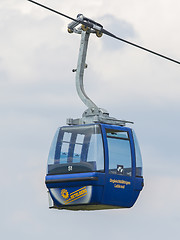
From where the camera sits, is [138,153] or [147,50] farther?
[138,153]

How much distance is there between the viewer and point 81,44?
75.1ft

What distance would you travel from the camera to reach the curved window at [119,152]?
846 inches

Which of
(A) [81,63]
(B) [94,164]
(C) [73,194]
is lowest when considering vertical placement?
(C) [73,194]

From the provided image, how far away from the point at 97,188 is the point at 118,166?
38.4 inches

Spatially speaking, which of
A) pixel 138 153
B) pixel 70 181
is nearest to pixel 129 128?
pixel 138 153

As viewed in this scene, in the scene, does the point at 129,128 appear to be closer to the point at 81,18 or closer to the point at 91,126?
the point at 91,126

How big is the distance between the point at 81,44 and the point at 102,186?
14.1 feet

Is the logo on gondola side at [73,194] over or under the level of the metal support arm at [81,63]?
under

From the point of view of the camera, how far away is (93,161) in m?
21.2

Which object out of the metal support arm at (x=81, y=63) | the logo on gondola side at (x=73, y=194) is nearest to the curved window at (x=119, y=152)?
the logo on gondola side at (x=73, y=194)

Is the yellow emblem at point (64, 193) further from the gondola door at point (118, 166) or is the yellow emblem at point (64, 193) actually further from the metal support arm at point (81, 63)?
the metal support arm at point (81, 63)

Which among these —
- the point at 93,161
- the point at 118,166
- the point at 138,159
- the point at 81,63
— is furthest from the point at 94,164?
the point at 81,63

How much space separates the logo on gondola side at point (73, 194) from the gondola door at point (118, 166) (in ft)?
1.92

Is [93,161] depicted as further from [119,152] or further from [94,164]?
[119,152]
